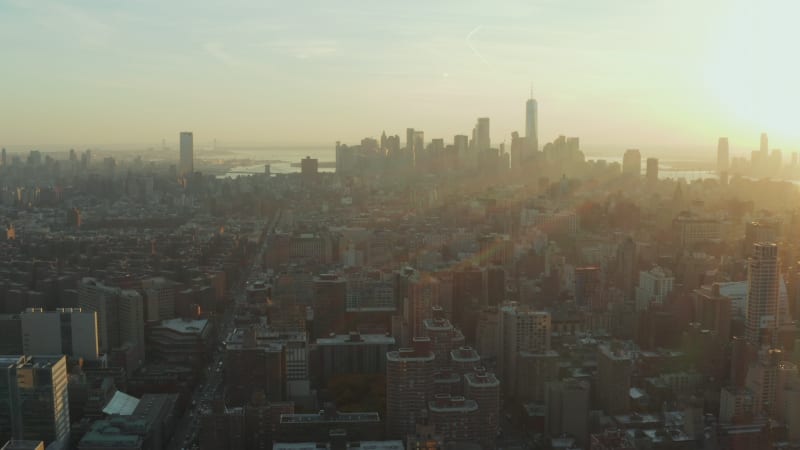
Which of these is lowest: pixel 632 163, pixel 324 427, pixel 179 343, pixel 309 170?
pixel 324 427

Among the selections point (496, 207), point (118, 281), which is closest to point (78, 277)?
point (118, 281)

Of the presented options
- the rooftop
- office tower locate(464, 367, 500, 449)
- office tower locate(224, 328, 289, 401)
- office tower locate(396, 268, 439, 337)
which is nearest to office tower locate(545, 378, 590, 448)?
office tower locate(464, 367, 500, 449)

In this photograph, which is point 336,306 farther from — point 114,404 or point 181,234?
point 181,234

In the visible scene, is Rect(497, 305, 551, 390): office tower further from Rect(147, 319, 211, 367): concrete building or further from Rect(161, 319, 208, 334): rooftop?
Rect(161, 319, 208, 334): rooftop

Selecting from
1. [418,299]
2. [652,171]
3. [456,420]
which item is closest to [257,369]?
[456,420]

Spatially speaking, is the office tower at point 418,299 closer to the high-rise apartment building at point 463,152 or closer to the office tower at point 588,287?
the office tower at point 588,287

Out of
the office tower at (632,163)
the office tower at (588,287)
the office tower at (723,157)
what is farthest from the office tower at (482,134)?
the office tower at (588,287)

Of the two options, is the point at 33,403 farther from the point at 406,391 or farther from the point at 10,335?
the point at 406,391
